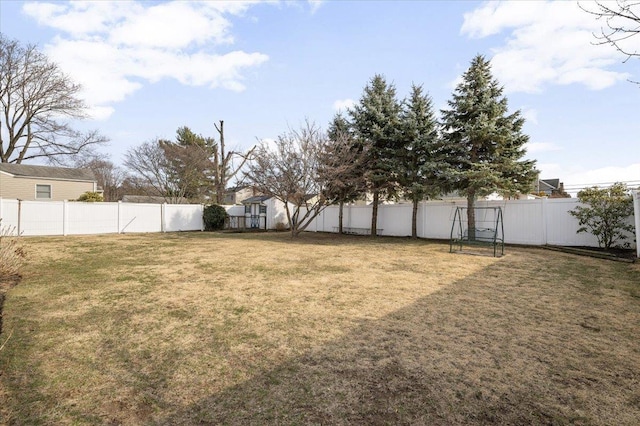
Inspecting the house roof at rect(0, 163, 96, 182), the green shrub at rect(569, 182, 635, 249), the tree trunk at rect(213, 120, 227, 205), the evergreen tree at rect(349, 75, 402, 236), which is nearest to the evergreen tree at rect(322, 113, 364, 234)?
the evergreen tree at rect(349, 75, 402, 236)

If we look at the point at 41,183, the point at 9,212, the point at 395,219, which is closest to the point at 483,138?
the point at 395,219

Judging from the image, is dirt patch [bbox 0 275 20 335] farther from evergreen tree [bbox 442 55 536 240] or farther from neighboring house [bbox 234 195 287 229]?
neighboring house [bbox 234 195 287 229]

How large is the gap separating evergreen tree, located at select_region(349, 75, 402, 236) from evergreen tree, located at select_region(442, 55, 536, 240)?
2.51 m

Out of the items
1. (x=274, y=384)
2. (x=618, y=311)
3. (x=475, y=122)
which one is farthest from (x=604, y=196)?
(x=274, y=384)

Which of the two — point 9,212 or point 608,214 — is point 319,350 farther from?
point 9,212

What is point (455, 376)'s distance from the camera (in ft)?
8.98

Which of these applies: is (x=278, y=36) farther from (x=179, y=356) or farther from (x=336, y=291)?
(x=179, y=356)

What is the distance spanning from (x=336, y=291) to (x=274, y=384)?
10.1ft

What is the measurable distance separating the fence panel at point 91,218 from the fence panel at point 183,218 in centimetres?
288

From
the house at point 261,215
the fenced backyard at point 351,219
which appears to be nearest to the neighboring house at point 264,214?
the house at point 261,215

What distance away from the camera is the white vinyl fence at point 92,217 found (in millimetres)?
14289

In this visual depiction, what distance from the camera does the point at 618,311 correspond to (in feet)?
14.9

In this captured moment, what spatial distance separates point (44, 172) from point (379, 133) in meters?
22.8

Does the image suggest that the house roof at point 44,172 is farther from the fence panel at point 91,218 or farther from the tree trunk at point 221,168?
the tree trunk at point 221,168
